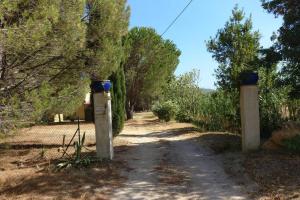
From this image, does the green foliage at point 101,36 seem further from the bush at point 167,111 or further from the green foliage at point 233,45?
the bush at point 167,111

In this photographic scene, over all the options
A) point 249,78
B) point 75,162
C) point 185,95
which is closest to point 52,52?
point 75,162

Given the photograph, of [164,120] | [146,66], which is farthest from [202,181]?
[146,66]

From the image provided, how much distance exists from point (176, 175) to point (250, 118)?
2856 millimetres

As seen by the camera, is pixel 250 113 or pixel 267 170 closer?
pixel 267 170

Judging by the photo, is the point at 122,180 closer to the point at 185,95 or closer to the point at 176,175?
the point at 176,175

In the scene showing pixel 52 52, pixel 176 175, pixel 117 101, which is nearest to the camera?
pixel 176 175

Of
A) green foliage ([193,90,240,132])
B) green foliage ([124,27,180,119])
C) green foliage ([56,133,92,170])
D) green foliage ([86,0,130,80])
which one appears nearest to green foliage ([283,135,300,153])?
green foliage ([56,133,92,170])

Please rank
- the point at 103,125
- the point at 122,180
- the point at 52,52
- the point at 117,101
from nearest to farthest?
the point at 122,180 < the point at 52,52 < the point at 103,125 < the point at 117,101

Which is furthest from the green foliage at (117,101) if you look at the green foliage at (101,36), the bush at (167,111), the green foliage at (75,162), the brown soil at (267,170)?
the bush at (167,111)

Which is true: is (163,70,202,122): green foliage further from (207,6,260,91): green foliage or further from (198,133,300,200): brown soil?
(198,133,300,200): brown soil

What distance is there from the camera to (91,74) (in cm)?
1312

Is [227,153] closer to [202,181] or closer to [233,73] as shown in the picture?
[202,181]

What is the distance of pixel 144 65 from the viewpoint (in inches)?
1265

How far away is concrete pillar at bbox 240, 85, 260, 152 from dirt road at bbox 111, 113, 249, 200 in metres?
0.89
